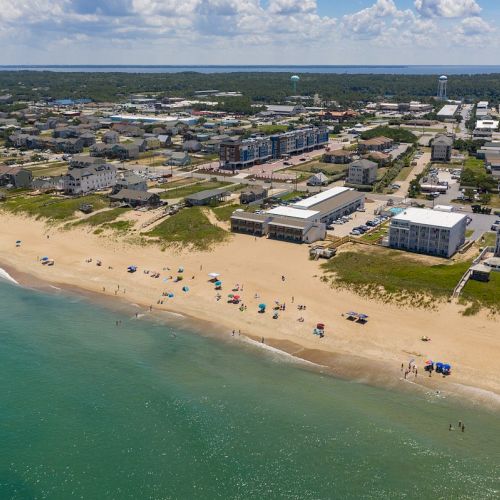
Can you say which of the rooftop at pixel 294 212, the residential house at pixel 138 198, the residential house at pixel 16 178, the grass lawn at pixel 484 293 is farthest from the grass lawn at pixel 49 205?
the grass lawn at pixel 484 293

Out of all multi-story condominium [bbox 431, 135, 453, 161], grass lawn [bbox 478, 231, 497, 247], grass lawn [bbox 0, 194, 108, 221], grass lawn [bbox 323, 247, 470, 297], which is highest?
multi-story condominium [bbox 431, 135, 453, 161]

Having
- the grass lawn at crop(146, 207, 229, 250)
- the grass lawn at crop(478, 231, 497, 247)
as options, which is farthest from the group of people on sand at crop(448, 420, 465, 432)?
the grass lawn at crop(146, 207, 229, 250)

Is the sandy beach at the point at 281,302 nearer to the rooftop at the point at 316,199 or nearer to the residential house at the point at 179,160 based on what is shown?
the rooftop at the point at 316,199

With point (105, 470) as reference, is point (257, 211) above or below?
above

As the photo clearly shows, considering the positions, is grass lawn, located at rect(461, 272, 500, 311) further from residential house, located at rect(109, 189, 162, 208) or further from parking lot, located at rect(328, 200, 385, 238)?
residential house, located at rect(109, 189, 162, 208)

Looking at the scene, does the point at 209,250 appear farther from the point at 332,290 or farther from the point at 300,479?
the point at 300,479

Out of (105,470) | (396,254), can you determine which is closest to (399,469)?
(105,470)

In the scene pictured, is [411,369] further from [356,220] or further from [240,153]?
[240,153]
